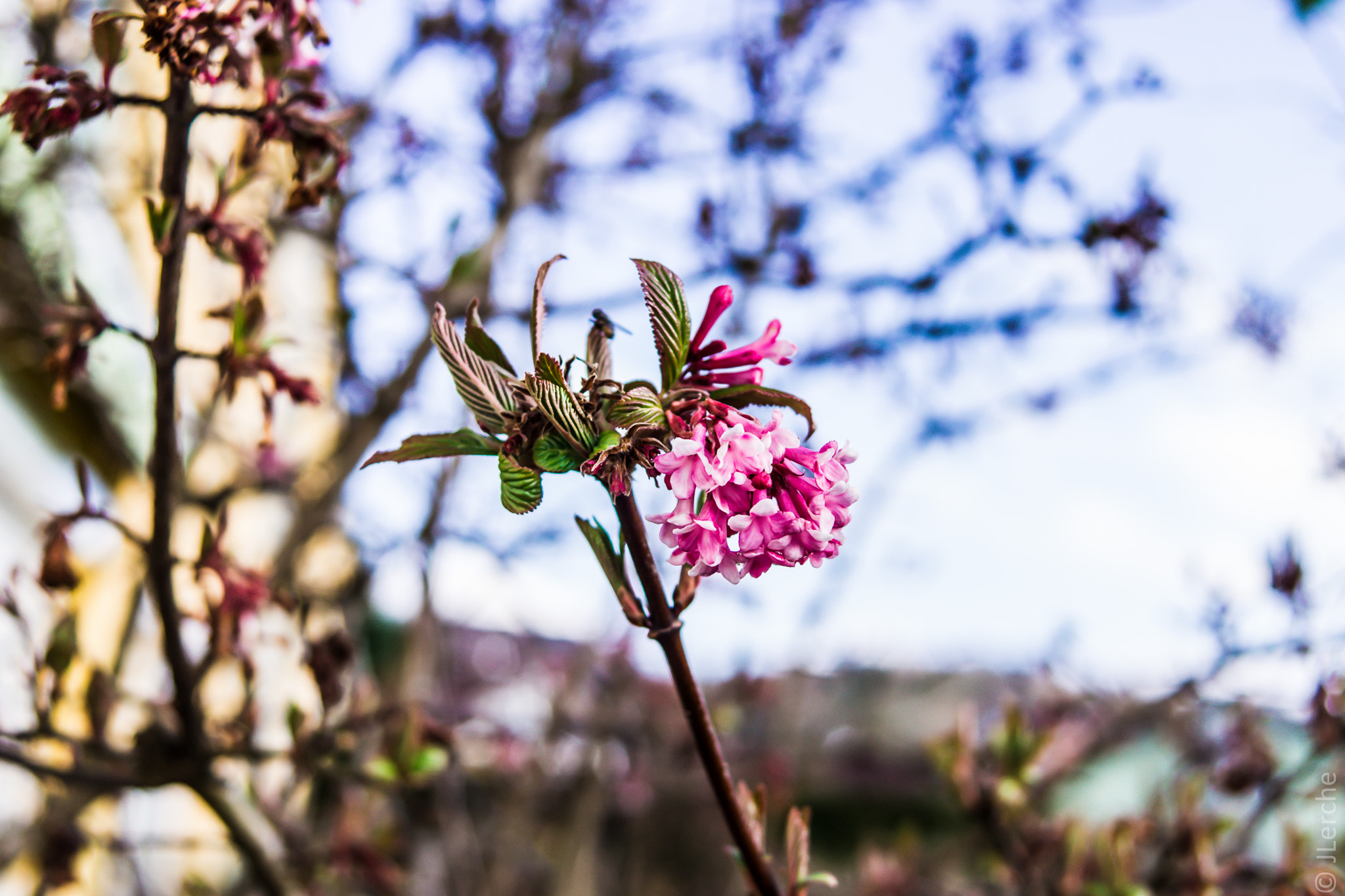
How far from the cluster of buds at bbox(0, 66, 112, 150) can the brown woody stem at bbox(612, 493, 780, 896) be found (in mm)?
995

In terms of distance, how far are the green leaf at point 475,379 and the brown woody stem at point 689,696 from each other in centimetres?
17

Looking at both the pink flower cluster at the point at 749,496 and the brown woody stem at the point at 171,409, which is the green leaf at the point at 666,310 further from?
the brown woody stem at the point at 171,409

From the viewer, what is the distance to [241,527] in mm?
7262

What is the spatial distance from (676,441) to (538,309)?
0.22 metres

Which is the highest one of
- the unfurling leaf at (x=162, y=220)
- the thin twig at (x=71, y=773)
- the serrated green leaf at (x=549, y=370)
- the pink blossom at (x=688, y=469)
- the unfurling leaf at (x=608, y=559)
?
the unfurling leaf at (x=162, y=220)

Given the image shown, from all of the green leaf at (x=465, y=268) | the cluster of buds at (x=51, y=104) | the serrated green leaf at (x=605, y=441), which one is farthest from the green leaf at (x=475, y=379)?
the green leaf at (x=465, y=268)

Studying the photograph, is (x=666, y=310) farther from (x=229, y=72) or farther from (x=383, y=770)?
(x=383, y=770)

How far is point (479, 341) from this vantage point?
3.00 ft

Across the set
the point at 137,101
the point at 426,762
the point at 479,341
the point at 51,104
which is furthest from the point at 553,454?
the point at 426,762

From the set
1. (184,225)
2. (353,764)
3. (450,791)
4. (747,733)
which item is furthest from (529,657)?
(184,225)

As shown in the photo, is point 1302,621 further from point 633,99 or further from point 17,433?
point 17,433

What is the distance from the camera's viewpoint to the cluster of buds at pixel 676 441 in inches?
32.6

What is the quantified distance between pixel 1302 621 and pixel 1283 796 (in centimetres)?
52

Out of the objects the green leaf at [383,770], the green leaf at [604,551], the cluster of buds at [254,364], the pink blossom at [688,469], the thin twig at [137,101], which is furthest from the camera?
the green leaf at [383,770]
